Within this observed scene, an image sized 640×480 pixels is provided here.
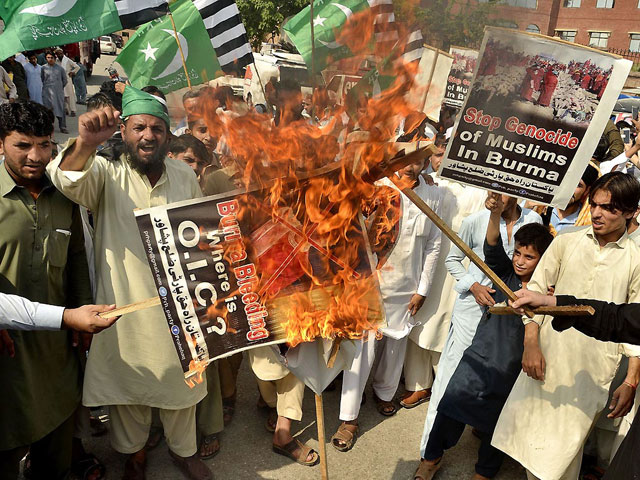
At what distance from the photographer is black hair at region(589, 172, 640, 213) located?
3.03m

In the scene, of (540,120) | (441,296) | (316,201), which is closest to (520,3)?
(540,120)

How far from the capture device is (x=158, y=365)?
11.3 feet

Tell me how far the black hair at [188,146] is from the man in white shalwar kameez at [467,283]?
6.96ft

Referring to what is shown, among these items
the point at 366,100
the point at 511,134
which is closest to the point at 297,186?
the point at 366,100

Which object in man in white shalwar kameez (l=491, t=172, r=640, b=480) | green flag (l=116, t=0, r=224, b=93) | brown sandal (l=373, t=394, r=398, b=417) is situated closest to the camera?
man in white shalwar kameez (l=491, t=172, r=640, b=480)

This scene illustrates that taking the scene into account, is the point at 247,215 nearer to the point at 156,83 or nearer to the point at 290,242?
the point at 290,242

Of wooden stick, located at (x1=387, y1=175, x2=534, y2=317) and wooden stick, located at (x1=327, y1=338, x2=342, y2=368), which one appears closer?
wooden stick, located at (x1=387, y1=175, x2=534, y2=317)

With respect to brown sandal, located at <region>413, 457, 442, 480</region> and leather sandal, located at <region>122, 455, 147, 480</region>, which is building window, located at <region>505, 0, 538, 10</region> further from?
leather sandal, located at <region>122, 455, 147, 480</region>

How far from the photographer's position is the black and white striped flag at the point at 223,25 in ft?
19.0

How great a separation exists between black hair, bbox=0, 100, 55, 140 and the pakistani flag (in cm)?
160

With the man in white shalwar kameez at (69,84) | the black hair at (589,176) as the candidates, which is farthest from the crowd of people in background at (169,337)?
the man in white shalwar kameez at (69,84)

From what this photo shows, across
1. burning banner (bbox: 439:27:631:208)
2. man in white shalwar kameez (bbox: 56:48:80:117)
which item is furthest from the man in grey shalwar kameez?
burning banner (bbox: 439:27:631:208)

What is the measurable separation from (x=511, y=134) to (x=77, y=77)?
768 inches

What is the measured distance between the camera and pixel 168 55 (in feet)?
19.3
